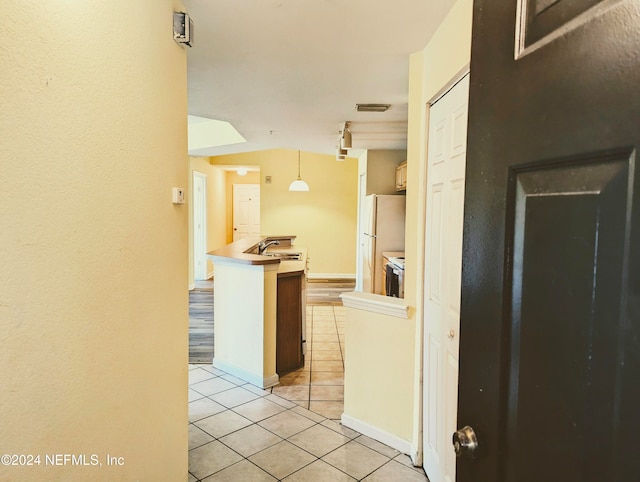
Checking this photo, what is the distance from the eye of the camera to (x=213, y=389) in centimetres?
326

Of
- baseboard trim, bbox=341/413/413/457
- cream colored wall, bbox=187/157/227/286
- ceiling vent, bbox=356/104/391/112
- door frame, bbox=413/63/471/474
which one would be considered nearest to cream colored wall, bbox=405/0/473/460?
door frame, bbox=413/63/471/474

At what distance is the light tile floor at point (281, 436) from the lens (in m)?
2.19

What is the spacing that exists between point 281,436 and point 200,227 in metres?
5.78

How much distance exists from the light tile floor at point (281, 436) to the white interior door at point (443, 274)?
395 millimetres

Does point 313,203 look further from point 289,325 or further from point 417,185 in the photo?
point 417,185

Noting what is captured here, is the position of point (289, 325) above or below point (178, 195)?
below

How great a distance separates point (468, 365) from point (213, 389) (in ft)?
9.39

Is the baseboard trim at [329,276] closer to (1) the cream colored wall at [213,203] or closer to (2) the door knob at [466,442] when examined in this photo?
(1) the cream colored wall at [213,203]

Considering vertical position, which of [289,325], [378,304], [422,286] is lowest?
[289,325]

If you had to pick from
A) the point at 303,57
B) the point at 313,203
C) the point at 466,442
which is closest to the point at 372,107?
the point at 303,57

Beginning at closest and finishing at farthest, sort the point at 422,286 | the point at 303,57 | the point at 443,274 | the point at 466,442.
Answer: the point at 466,442
the point at 443,274
the point at 422,286
the point at 303,57

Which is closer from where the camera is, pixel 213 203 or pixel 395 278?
pixel 395 278

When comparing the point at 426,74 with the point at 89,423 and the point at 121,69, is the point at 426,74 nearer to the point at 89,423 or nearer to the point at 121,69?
the point at 121,69

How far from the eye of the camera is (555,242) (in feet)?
1.90
